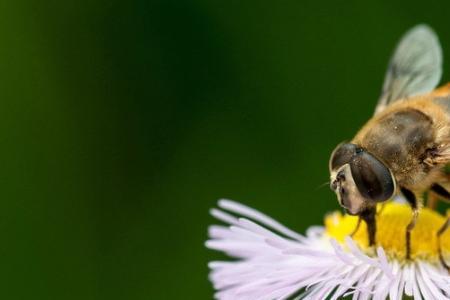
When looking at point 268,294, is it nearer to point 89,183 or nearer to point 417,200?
point 417,200

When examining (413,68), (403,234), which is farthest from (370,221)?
(413,68)

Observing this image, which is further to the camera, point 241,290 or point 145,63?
point 145,63

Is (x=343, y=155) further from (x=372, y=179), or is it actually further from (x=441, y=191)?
(x=441, y=191)

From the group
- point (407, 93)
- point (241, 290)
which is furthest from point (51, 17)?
point (241, 290)

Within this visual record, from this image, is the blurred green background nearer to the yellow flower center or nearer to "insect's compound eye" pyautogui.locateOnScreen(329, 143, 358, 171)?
the yellow flower center

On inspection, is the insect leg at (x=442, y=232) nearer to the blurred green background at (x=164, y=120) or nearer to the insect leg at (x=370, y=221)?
the insect leg at (x=370, y=221)

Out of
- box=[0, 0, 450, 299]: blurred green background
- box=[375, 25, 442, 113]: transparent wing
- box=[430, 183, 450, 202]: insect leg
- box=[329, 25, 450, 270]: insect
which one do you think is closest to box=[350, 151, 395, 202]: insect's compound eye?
box=[329, 25, 450, 270]: insect

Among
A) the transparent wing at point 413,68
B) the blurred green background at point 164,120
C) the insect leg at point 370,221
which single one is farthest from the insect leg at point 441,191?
the blurred green background at point 164,120
